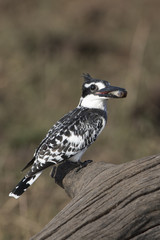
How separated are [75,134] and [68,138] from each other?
0.09 meters

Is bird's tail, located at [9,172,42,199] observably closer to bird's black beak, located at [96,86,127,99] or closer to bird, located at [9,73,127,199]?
bird, located at [9,73,127,199]

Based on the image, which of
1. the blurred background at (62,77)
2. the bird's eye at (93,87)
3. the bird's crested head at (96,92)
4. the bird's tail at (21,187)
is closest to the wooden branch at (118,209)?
the bird's tail at (21,187)

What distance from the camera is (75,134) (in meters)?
4.68

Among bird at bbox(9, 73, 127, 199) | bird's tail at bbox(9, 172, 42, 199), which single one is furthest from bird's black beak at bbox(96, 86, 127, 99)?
bird's tail at bbox(9, 172, 42, 199)

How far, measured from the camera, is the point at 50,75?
10.4 m

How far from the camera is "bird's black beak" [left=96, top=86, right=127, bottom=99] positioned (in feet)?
15.1

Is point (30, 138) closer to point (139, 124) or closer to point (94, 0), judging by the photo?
point (139, 124)

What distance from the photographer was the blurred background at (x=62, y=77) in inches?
262

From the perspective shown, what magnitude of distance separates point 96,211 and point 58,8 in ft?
36.9

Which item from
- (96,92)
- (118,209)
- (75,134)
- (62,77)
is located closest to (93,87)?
(96,92)

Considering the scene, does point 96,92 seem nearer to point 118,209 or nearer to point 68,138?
point 68,138

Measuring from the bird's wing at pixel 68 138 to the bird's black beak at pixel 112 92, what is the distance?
20 centimetres

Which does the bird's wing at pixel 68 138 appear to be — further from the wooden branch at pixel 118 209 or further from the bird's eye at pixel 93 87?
the wooden branch at pixel 118 209

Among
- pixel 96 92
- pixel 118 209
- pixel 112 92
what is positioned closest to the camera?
pixel 118 209
